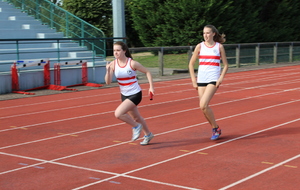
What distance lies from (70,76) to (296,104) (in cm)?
872

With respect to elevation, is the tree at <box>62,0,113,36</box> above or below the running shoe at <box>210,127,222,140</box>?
above

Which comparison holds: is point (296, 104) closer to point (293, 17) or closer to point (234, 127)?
point (234, 127)

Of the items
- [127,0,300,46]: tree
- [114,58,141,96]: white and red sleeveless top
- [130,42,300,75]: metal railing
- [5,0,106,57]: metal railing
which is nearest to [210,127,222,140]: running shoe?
[114,58,141,96]: white and red sleeveless top

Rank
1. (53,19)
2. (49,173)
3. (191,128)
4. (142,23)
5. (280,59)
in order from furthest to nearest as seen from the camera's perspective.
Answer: (142,23)
(280,59)
(53,19)
(191,128)
(49,173)

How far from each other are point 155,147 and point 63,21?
15.9 m

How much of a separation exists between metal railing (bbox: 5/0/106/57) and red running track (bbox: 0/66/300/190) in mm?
7501

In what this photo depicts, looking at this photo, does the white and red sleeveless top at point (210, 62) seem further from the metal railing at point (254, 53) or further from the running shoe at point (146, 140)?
the metal railing at point (254, 53)

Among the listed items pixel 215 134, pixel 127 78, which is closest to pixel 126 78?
pixel 127 78

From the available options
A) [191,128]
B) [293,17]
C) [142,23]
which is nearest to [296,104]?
[191,128]

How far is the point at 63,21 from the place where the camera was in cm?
2284

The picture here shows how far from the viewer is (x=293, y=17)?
42281mm

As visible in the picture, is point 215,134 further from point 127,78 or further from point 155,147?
point 127,78

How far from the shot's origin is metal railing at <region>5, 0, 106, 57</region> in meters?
21.2

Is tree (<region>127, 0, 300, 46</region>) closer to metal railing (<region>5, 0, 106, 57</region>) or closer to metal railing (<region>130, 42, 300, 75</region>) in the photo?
metal railing (<region>130, 42, 300, 75</region>)
